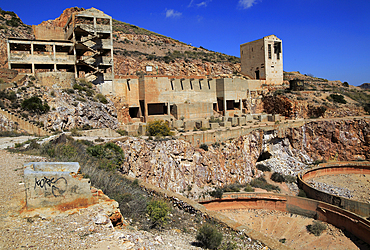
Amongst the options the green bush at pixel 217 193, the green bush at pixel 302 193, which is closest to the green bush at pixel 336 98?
the green bush at pixel 302 193

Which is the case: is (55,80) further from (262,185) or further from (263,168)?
(263,168)

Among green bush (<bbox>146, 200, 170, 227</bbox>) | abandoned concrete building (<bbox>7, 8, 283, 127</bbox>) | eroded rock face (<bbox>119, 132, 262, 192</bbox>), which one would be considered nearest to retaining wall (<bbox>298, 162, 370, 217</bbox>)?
eroded rock face (<bbox>119, 132, 262, 192</bbox>)

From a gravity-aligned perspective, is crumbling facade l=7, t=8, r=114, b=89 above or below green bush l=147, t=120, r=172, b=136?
above

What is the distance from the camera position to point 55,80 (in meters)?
22.4

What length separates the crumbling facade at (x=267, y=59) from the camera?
125ft

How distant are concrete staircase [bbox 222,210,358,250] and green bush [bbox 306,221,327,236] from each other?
0.18 metres

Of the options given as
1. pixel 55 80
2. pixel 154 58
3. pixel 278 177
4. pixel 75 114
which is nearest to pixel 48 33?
pixel 55 80

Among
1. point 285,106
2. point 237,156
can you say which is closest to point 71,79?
point 237,156

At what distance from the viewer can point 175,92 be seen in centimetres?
2812

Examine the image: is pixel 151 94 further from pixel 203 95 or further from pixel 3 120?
pixel 3 120

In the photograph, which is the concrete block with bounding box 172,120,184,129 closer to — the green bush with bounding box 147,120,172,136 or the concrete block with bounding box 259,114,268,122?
the green bush with bounding box 147,120,172,136

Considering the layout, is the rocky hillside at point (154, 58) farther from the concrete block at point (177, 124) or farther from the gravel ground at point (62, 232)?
the gravel ground at point (62, 232)

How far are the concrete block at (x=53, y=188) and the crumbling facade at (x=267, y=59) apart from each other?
35833 mm

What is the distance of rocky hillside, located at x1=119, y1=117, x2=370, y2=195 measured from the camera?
17.4 metres
